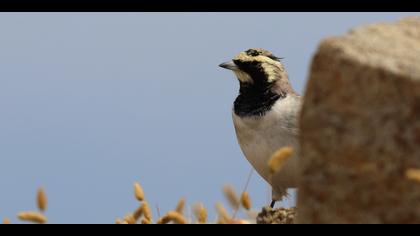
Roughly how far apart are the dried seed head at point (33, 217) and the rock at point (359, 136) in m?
1.72

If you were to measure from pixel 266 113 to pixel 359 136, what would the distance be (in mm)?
3705

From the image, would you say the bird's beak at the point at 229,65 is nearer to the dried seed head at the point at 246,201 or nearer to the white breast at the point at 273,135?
the white breast at the point at 273,135

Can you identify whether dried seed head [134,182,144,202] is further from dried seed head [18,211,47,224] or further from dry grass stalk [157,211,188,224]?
dried seed head [18,211,47,224]

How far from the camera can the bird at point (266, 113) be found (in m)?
7.81

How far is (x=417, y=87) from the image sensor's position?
4.26 metres

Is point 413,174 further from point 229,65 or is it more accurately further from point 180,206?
point 229,65

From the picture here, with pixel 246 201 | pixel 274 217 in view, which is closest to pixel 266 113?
pixel 274 217

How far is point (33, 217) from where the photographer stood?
5.19 meters

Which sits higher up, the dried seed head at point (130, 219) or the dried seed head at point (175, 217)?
the dried seed head at point (130, 219)

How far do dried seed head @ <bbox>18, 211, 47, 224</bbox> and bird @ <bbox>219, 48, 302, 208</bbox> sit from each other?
301 centimetres

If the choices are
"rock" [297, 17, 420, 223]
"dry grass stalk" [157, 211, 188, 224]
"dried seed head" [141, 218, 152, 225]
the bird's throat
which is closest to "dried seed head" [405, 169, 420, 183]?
"rock" [297, 17, 420, 223]

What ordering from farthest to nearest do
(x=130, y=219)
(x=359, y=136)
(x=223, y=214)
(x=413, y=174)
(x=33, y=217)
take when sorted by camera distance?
1. (x=130, y=219)
2. (x=223, y=214)
3. (x=33, y=217)
4. (x=359, y=136)
5. (x=413, y=174)

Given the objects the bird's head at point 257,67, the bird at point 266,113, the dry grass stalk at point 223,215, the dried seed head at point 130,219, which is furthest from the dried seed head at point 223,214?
the bird's head at point 257,67
